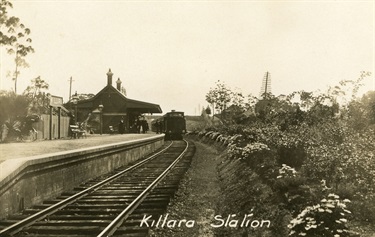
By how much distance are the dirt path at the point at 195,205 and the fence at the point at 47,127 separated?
12012 millimetres

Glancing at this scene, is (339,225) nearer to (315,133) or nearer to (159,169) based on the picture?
(315,133)

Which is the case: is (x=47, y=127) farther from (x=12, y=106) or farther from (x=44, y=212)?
(x=44, y=212)

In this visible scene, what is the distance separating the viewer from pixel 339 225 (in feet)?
18.0

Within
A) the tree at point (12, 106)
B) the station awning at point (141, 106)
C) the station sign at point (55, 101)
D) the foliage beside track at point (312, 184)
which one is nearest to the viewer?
the foliage beside track at point (312, 184)

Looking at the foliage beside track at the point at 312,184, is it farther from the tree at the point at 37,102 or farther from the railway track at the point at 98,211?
the tree at the point at 37,102

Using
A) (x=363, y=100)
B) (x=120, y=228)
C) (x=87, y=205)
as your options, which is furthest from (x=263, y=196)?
(x=363, y=100)

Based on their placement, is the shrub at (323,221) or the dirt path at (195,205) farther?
the dirt path at (195,205)

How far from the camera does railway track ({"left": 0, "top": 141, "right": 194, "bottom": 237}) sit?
7.14m

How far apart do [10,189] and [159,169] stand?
9.39 metres

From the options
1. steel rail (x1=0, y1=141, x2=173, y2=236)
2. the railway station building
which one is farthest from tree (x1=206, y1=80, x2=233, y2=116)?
steel rail (x1=0, y1=141, x2=173, y2=236)

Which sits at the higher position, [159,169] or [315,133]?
[315,133]

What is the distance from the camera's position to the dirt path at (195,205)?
760 centimetres

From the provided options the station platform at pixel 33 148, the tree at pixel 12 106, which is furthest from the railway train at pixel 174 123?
the station platform at pixel 33 148

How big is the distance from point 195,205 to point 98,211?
7.88 ft
